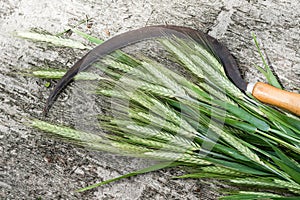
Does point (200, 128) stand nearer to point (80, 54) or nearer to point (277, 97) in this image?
point (277, 97)

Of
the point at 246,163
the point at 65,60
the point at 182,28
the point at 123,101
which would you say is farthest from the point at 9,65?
the point at 246,163

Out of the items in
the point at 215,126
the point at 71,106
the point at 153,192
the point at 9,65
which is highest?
the point at 9,65

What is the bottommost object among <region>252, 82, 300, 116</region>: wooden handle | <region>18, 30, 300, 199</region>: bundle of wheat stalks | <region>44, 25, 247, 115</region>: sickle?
<region>18, 30, 300, 199</region>: bundle of wheat stalks

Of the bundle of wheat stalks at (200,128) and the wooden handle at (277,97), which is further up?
the wooden handle at (277,97)

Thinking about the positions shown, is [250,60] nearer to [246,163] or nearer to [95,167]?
[246,163]

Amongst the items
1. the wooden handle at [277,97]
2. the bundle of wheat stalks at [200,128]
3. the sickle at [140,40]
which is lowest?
the bundle of wheat stalks at [200,128]
